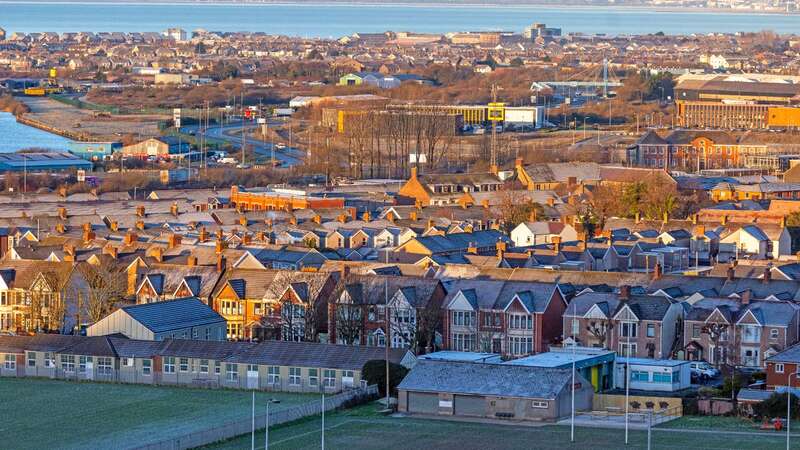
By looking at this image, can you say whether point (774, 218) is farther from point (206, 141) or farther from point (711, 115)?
point (711, 115)

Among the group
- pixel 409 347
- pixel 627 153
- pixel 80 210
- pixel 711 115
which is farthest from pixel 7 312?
pixel 711 115

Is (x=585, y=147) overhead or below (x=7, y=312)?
overhead

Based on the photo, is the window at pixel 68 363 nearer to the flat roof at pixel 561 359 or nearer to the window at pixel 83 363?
the window at pixel 83 363

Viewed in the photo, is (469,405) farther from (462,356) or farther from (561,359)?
(462,356)

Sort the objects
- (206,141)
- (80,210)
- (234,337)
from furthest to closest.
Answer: (206,141) < (80,210) < (234,337)

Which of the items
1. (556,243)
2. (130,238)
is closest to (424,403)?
(556,243)

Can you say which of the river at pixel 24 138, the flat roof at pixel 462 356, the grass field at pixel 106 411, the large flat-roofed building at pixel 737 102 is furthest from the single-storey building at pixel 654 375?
the large flat-roofed building at pixel 737 102
